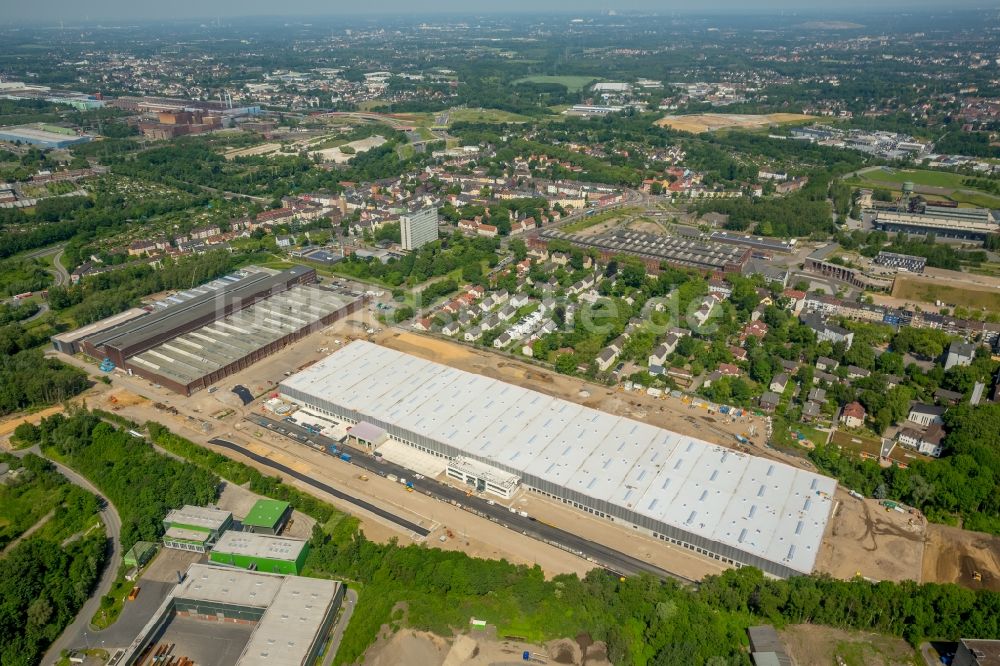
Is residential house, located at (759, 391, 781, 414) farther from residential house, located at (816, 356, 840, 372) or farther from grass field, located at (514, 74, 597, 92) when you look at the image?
grass field, located at (514, 74, 597, 92)

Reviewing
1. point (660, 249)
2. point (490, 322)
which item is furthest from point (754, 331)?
point (490, 322)

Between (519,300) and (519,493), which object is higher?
(519,300)

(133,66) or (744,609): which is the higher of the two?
(133,66)

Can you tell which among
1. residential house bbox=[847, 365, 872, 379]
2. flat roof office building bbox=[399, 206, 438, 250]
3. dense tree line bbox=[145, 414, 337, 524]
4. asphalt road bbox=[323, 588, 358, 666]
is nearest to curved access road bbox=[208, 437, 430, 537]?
dense tree line bbox=[145, 414, 337, 524]

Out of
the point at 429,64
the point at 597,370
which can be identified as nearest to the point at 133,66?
the point at 429,64

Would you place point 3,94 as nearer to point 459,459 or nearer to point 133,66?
point 133,66

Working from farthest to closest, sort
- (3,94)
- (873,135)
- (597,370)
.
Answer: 1. (3,94)
2. (873,135)
3. (597,370)

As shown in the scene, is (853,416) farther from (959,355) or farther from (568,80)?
(568,80)
